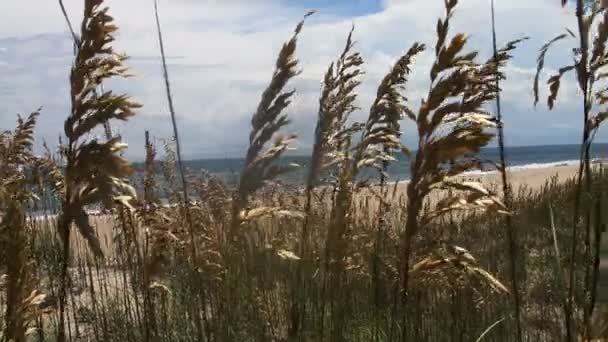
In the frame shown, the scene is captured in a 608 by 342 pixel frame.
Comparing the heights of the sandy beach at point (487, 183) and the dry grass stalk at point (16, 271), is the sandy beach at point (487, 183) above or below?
below

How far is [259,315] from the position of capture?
11.7ft

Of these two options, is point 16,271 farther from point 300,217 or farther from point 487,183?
point 487,183

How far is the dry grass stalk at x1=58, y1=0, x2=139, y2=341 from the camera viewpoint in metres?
1.75

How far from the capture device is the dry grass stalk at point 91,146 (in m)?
1.75

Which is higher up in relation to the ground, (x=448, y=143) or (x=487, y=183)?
(x=448, y=143)

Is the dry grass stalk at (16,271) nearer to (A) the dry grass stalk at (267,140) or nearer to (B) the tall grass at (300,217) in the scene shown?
(B) the tall grass at (300,217)

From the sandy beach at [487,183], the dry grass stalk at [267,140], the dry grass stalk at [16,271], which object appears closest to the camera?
the dry grass stalk at [16,271]

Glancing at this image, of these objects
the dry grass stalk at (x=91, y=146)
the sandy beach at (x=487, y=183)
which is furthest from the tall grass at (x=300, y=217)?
the sandy beach at (x=487, y=183)

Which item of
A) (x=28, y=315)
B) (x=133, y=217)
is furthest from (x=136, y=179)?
(x=28, y=315)

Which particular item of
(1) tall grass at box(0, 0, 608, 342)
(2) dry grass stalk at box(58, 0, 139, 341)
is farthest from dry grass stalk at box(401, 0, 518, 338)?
(2) dry grass stalk at box(58, 0, 139, 341)

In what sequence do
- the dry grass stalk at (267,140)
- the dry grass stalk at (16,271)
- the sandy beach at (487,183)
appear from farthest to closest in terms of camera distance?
the sandy beach at (487,183)
the dry grass stalk at (267,140)
the dry grass stalk at (16,271)

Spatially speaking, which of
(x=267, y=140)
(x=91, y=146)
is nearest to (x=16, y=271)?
(x=91, y=146)

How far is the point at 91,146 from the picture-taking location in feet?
5.86

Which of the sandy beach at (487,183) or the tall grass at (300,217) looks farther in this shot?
the sandy beach at (487,183)
